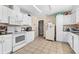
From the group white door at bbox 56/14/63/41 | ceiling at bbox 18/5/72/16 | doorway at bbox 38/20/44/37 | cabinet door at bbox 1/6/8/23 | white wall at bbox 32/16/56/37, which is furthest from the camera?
doorway at bbox 38/20/44/37

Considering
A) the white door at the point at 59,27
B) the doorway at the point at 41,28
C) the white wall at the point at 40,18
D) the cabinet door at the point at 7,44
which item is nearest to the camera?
the cabinet door at the point at 7,44

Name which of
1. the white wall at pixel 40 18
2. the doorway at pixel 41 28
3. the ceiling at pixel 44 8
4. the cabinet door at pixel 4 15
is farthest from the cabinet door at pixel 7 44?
the doorway at pixel 41 28

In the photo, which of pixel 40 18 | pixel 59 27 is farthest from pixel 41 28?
pixel 59 27

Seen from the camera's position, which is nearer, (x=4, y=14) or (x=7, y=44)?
(x=7, y=44)

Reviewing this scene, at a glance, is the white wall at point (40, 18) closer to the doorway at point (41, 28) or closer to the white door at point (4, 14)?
the doorway at point (41, 28)

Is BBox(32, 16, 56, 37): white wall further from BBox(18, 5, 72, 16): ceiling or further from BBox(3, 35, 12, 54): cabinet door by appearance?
BBox(3, 35, 12, 54): cabinet door

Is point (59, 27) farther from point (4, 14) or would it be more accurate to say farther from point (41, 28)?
point (4, 14)

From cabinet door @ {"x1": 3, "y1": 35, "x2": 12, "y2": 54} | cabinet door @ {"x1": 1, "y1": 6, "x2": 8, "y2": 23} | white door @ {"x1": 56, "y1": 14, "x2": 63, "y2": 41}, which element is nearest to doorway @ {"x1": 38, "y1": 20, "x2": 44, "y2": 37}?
white door @ {"x1": 56, "y1": 14, "x2": 63, "y2": 41}

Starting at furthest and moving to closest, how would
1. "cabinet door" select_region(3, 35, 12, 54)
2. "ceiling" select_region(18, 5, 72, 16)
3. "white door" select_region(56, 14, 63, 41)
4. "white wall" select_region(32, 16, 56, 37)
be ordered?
"white wall" select_region(32, 16, 56, 37) < "white door" select_region(56, 14, 63, 41) < "ceiling" select_region(18, 5, 72, 16) < "cabinet door" select_region(3, 35, 12, 54)

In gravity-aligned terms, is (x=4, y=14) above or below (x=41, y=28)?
above
